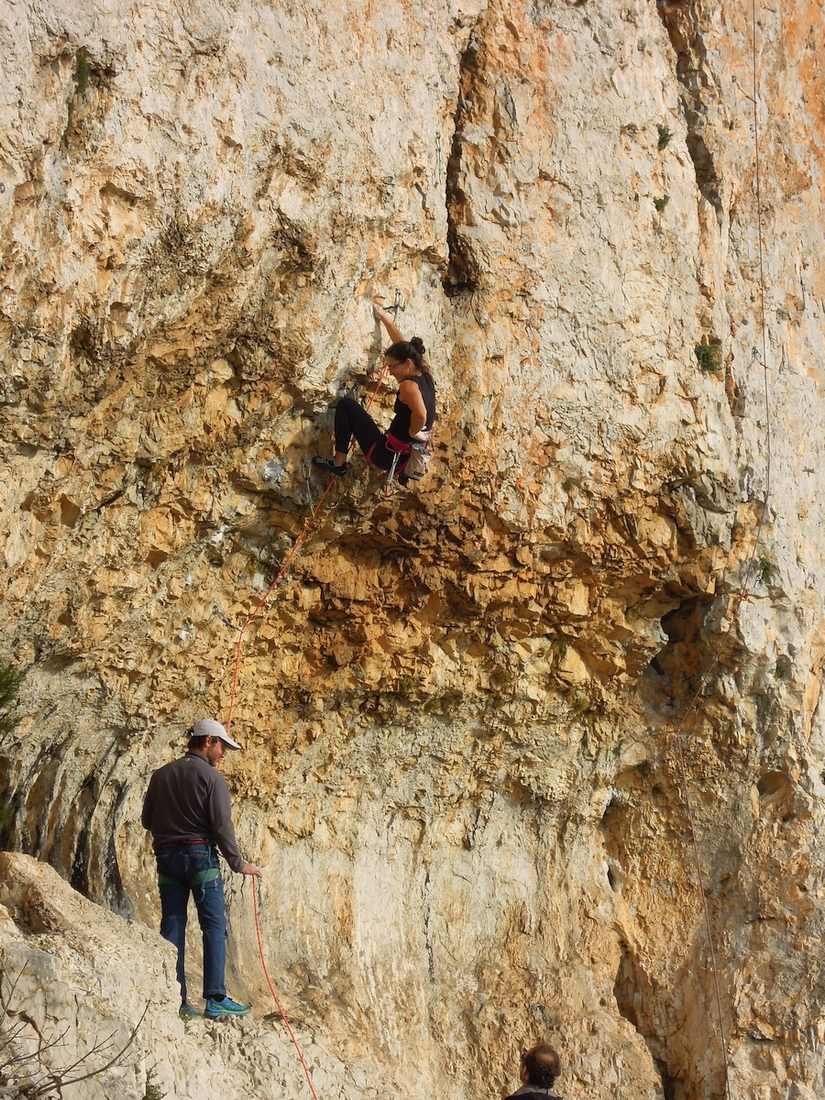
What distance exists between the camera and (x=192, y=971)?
731cm

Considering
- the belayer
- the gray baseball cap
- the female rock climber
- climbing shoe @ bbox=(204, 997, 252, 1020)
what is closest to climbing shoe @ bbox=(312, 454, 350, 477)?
the female rock climber

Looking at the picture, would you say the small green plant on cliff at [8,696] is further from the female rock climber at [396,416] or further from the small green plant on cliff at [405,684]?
the small green plant on cliff at [405,684]

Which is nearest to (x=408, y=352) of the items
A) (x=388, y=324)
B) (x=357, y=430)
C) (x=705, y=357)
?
(x=388, y=324)

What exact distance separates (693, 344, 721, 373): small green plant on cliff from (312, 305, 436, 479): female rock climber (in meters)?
3.09

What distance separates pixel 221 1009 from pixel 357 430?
3.59m

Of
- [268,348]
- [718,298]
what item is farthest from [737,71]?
[268,348]

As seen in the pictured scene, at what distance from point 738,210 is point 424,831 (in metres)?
6.20

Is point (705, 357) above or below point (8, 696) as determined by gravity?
above

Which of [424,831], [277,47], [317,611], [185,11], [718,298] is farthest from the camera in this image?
[718,298]

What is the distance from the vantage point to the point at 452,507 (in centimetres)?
833

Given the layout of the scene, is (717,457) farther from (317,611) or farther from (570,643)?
(317,611)

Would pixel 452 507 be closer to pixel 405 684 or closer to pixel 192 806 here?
pixel 405 684

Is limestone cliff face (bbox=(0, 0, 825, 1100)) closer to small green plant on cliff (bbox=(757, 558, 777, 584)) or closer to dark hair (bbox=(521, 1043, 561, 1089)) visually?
small green plant on cliff (bbox=(757, 558, 777, 584))

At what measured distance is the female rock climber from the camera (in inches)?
284
